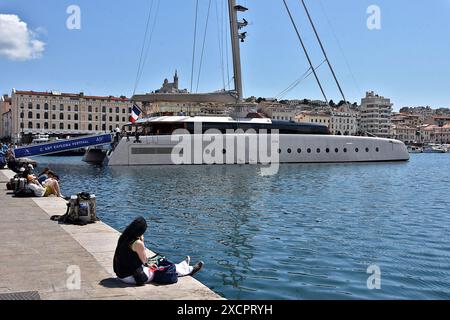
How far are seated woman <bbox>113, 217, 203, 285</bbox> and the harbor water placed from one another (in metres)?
1.39

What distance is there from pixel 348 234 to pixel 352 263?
9.13ft

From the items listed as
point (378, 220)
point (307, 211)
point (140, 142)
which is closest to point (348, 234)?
point (378, 220)

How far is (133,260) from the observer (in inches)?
263

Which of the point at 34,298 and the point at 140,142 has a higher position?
the point at 140,142

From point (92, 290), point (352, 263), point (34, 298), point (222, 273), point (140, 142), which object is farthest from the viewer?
point (140, 142)

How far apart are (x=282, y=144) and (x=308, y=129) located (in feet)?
10.9

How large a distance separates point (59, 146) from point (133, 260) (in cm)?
3686

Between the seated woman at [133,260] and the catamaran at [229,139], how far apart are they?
3508 cm

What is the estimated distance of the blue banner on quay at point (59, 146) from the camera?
3925 cm

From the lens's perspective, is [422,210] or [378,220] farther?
[422,210]

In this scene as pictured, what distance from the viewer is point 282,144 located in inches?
1813

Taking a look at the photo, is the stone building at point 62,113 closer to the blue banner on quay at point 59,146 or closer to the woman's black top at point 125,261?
the blue banner on quay at point 59,146
